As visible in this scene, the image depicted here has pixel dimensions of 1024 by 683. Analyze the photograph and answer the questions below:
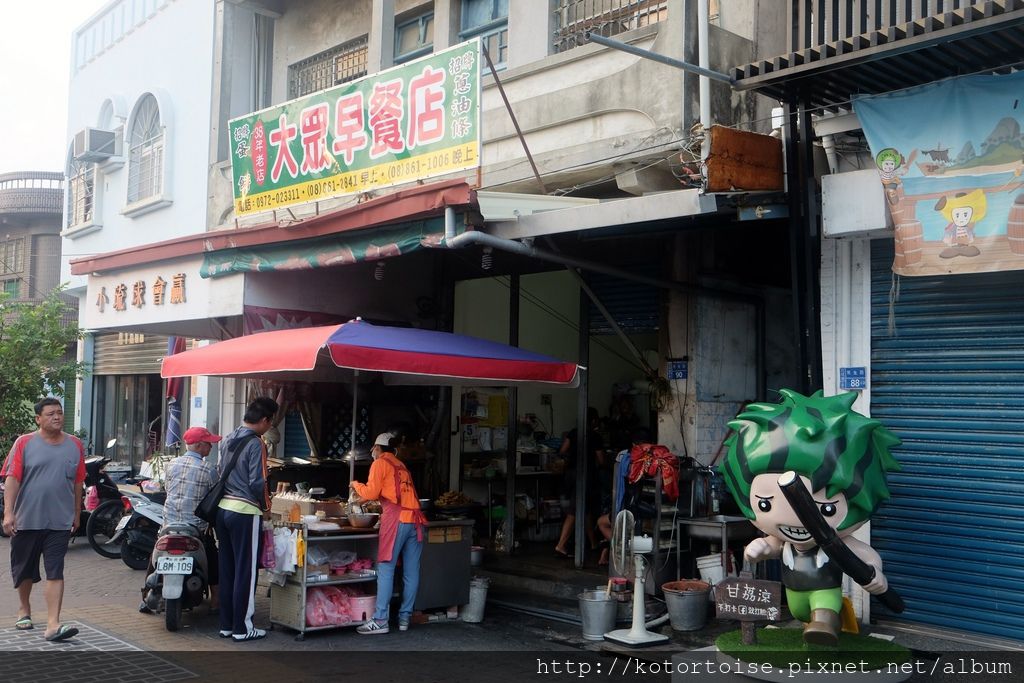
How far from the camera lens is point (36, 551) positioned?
25.0 feet

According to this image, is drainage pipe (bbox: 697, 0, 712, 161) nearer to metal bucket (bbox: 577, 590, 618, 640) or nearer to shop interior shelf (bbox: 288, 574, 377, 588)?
metal bucket (bbox: 577, 590, 618, 640)

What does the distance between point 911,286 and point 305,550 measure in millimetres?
5338

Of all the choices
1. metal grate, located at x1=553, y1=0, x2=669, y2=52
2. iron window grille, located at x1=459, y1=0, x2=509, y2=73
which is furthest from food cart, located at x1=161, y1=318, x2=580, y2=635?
iron window grille, located at x1=459, y1=0, x2=509, y2=73

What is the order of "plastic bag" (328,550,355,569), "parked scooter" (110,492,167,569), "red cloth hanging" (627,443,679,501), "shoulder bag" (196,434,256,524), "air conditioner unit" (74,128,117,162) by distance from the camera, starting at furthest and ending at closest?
"air conditioner unit" (74,128,117,162)
"parked scooter" (110,492,167,569)
"red cloth hanging" (627,443,679,501)
"plastic bag" (328,550,355,569)
"shoulder bag" (196,434,256,524)

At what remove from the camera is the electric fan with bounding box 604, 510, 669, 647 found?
7699 mm

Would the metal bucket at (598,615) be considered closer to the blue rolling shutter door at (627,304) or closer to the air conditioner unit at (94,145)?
the blue rolling shutter door at (627,304)

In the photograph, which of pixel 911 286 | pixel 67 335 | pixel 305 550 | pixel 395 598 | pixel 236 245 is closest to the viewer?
pixel 911 286

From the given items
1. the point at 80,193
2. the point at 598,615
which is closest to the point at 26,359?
the point at 80,193

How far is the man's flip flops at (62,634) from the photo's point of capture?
7.49 metres

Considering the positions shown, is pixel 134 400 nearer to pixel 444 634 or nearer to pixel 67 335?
pixel 67 335

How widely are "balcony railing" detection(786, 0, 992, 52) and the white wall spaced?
10.7 m

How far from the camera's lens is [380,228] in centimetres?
1017

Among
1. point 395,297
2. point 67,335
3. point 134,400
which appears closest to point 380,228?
point 395,297

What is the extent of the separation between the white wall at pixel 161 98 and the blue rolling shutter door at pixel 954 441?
11.4m
